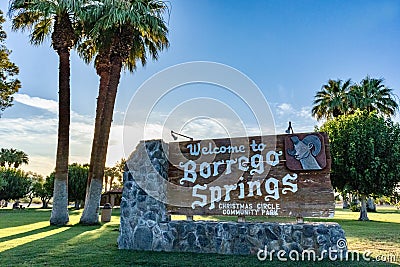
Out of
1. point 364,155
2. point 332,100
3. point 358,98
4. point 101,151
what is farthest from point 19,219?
point 358,98

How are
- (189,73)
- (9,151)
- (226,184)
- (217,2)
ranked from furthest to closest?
(9,151), (217,2), (189,73), (226,184)

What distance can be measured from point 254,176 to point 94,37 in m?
9.64

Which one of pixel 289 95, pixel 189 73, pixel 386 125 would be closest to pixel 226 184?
pixel 189 73

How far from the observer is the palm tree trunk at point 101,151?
1381 cm

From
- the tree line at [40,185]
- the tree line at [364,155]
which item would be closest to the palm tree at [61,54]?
the tree line at [364,155]

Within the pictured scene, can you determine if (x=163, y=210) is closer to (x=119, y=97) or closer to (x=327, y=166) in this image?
(x=327, y=166)

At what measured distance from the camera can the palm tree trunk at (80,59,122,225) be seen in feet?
45.3

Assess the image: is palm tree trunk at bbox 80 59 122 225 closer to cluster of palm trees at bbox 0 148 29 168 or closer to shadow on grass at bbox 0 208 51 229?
shadow on grass at bbox 0 208 51 229

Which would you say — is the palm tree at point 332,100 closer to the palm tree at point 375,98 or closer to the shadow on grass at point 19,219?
the palm tree at point 375,98

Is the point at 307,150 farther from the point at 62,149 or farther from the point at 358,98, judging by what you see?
the point at 358,98

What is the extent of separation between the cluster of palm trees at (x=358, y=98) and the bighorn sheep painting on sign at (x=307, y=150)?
73.3ft

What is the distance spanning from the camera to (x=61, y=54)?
14.6m

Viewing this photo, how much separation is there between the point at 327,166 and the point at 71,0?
1174 cm

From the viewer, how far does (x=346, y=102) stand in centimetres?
2839
